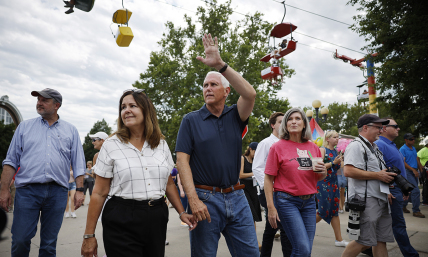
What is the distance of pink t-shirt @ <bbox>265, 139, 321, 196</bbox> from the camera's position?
10.8ft

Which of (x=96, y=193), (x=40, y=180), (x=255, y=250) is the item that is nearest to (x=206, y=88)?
(x=96, y=193)

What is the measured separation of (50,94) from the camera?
149 inches

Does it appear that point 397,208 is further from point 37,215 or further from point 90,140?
point 90,140

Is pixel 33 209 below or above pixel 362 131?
below

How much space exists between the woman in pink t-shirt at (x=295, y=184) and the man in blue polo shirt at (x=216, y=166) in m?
0.67

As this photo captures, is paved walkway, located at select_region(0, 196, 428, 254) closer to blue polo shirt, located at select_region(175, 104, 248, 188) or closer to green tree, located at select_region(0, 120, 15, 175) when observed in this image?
blue polo shirt, located at select_region(175, 104, 248, 188)

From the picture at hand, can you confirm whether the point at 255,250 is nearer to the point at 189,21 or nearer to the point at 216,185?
the point at 216,185

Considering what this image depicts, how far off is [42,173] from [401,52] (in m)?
10.5

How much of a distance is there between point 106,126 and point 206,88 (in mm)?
76307

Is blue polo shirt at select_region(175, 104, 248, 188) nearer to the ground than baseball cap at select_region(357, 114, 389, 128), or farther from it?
nearer to the ground

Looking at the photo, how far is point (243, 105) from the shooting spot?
9.02ft

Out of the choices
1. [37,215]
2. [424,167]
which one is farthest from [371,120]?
[424,167]

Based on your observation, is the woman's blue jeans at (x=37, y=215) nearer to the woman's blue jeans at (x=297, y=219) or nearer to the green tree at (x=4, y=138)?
the woman's blue jeans at (x=297, y=219)

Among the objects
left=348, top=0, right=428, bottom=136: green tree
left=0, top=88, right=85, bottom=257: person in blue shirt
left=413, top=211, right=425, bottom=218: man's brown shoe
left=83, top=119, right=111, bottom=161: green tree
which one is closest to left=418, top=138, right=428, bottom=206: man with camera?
left=348, top=0, right=428, bottom=136: green tree
